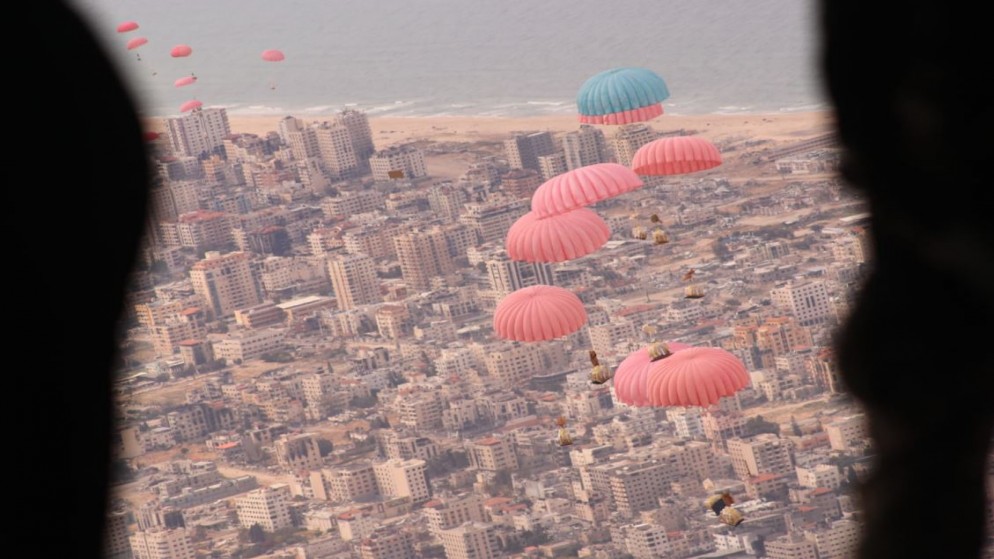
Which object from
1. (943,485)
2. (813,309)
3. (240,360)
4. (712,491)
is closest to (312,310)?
(240,360)

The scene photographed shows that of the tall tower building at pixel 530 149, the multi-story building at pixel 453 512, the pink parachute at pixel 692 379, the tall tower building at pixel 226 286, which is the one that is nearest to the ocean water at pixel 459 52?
the tall tower building at pixel 530 149

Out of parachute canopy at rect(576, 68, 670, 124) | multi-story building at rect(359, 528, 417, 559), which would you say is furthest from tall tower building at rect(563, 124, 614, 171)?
parachute canopy at rect(576, 68, 670, 124)

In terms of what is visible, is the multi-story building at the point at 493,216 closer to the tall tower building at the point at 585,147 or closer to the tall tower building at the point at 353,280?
the tall tower building at the point at 585,147

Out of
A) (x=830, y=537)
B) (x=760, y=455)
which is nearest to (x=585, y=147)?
(x=760, y=455)

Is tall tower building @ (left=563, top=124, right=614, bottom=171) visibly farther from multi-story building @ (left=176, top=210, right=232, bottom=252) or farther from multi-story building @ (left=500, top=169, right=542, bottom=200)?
multi-story building @ (left=176, top=210, right=232, bottom=252)

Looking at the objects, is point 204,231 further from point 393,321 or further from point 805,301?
point 805,301
